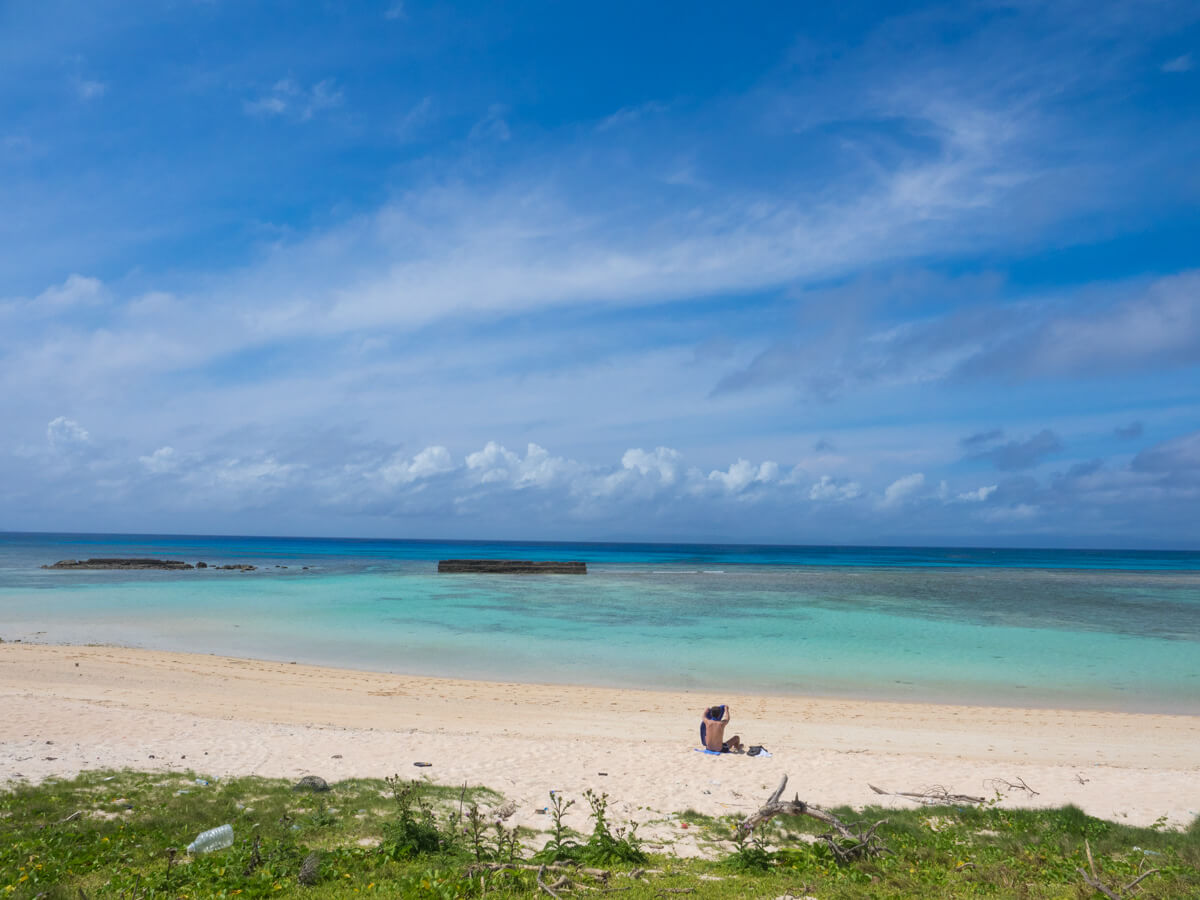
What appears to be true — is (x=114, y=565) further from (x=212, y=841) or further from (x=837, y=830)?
(x=837, y=830)

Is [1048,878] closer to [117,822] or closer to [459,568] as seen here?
[117,822]

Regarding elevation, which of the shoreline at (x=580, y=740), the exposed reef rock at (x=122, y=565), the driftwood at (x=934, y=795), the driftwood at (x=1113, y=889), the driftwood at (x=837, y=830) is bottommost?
the exposed reef rock at (x=122, y=565)

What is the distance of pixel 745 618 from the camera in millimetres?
33219

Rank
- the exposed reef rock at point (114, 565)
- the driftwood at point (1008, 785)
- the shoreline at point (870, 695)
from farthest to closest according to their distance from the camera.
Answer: the exposed reef rock at point (114, 565), the shoreline at point (870, 695), the driftwood at point (1008, 785)

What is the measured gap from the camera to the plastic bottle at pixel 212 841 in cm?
680

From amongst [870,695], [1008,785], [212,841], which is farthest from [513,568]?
[212,841]

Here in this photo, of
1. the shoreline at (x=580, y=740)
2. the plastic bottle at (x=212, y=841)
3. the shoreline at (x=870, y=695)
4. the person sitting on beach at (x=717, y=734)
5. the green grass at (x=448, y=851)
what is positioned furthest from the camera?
the shoreline at (x=870, y=695)

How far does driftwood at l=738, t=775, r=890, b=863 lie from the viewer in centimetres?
698

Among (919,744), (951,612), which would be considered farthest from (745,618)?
(919,744)

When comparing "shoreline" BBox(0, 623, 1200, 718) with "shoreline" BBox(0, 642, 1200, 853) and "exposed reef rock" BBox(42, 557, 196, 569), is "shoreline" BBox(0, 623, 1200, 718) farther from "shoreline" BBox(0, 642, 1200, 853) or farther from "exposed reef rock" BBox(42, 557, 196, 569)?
"exposed reef rock" BBox(42, 557, 196, 569)

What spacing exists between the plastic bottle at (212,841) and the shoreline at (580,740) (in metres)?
2.71

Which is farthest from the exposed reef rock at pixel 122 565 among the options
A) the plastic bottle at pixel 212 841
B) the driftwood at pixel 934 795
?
the driftwood at pixel 934 795

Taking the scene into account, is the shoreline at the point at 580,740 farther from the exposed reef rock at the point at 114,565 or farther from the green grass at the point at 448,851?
the exposed reef rock at the point at 114,565

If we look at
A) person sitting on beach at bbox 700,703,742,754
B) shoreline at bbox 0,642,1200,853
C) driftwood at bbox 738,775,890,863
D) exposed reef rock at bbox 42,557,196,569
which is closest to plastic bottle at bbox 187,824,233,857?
shoreline at bbox 0,642,1200,853
